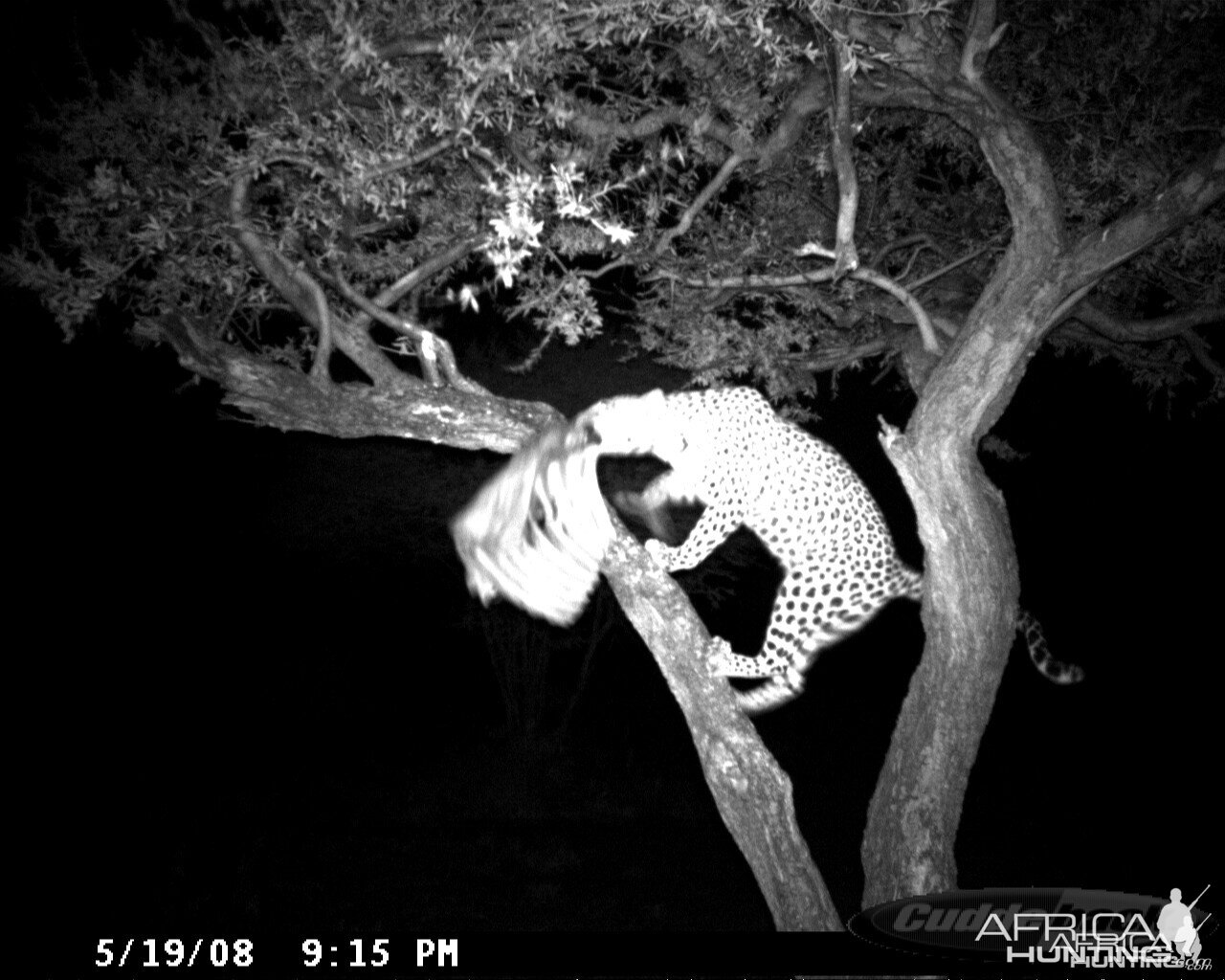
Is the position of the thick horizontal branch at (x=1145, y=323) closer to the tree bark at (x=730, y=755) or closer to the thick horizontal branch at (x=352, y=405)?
the tree bark at (x=730, y=755)

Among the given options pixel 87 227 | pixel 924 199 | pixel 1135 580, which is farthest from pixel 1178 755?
pixel 87 227

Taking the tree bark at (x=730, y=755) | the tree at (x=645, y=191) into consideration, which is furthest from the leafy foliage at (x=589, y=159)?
the tree bark at (x=730, y=755)

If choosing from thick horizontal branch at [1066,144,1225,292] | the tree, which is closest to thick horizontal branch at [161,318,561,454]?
the tree

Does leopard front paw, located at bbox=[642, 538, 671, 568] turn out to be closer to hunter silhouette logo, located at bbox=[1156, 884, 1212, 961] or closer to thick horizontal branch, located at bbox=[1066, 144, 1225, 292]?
thick horizontal branch, located at bbox=[1066, 144, 1225, 292]

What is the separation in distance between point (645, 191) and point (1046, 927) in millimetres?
3181

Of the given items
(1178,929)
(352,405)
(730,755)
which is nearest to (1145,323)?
(1178,929)

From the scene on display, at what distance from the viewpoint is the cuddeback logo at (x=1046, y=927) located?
9.39 ft

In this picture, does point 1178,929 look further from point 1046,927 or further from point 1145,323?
point 1145,323

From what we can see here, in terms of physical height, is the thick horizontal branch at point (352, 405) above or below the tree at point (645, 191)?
below

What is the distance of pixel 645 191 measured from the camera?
173 inches

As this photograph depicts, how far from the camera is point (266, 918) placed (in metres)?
6.06

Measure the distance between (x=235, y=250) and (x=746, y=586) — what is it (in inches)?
243

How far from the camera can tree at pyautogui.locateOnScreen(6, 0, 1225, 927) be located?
117 inches

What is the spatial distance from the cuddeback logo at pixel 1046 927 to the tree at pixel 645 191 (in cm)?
19
